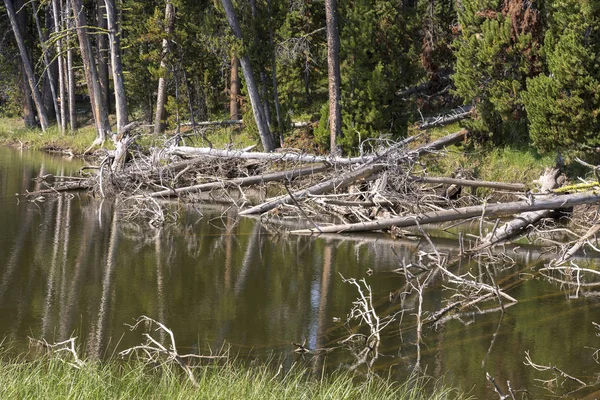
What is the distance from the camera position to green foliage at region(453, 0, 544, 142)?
18.4 m

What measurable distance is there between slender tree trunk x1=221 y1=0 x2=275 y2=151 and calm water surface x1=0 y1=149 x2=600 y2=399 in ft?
23.6

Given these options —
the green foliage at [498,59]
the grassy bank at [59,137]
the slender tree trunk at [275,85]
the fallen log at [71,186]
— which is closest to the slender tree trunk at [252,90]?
the slender tree trunk at [275,85]

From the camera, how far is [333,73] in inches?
835

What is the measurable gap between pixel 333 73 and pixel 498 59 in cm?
433

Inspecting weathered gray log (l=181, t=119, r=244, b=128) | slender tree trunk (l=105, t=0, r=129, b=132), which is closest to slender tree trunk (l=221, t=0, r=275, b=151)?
slender tree trunk (l=105, t=0, r=129, b=132)

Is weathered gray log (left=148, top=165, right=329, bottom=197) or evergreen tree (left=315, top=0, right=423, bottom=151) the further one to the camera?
evergreen tree (left=315, top=0, right=423, bottom=151)

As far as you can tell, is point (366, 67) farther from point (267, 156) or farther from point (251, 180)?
point (251, 180)

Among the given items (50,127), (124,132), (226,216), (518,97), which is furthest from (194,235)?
(50,127)

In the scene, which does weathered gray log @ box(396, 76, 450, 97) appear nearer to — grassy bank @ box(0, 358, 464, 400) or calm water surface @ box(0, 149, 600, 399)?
calm water surface @ box(0, 149, 600, 399)

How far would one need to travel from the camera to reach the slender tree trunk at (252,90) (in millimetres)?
22641

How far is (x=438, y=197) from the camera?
17109mm

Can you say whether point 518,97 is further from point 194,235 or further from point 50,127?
point 50,127

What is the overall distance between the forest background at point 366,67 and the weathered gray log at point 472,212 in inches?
166

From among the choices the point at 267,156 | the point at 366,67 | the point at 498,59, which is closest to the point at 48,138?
the point at 366,67
